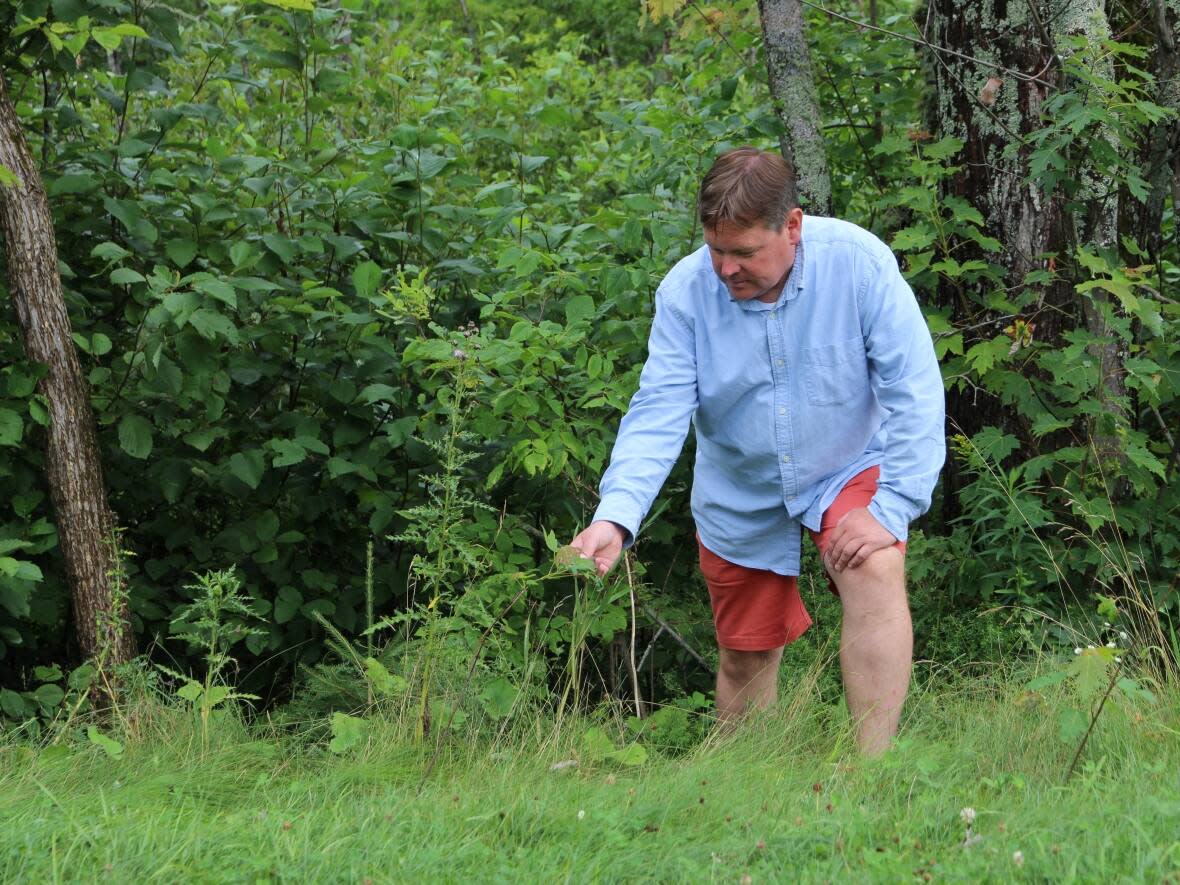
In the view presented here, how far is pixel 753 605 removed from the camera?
3.87 m

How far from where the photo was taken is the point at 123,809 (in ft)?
9.70

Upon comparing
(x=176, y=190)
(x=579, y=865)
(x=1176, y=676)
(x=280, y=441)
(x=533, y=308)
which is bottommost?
(x=1176, y=676)

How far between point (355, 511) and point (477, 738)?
2172mm

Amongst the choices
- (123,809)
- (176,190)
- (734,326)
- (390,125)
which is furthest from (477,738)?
(390,125)

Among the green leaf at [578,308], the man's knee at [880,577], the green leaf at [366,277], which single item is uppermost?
the green leaf at [366,277]

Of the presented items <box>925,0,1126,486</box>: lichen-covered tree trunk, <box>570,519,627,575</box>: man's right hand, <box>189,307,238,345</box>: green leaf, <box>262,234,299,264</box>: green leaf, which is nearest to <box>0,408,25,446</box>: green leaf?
<box>189,307,238,345</box>: green leaf

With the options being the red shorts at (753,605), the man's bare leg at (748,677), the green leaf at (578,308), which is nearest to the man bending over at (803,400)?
the red shorts at (753,605)

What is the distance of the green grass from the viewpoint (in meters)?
2.47

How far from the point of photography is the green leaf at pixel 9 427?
4195 millimetres

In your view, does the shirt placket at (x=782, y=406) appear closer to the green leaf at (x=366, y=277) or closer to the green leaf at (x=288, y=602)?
the green leaf at (x=366, y=277)

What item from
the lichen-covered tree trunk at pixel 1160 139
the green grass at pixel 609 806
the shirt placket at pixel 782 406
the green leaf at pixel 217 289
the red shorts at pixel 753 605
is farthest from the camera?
the lichen-covered tree trunk at pixel 1160 139

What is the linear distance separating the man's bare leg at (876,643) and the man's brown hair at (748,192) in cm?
93

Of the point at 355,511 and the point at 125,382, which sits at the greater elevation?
the point at 125,382

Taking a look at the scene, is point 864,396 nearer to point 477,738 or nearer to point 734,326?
point 734,326
